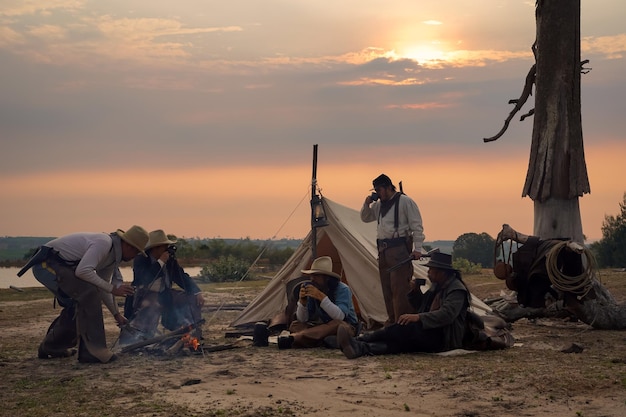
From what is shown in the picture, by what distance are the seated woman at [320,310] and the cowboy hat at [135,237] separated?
1.71 meters

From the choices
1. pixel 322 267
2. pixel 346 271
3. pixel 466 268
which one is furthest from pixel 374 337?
pixel 466 268

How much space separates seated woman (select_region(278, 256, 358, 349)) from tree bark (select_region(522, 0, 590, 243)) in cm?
375

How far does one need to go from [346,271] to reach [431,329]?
294 cm

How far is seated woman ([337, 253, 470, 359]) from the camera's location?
7562 mm

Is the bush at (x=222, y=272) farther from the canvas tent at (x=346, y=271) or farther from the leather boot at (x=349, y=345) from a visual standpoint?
the leather boot at (x=349, y=345)

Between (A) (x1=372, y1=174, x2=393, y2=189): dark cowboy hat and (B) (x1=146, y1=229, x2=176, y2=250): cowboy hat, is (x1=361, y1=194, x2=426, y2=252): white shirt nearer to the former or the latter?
(A) (x1=372, y1=174, x2=393, y2=189): dark cowboy hat

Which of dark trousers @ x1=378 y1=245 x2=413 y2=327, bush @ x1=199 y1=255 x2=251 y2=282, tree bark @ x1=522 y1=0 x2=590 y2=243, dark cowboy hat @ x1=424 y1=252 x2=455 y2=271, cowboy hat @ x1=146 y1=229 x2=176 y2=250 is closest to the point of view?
dark cowboy hat @ x1=424 y1=252 x2=455 y2=271

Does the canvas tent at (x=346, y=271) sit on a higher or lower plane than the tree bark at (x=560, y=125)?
lower

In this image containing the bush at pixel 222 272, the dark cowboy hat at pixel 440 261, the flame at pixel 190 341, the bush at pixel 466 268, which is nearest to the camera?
the dark cowboy hat at pixel 440 261

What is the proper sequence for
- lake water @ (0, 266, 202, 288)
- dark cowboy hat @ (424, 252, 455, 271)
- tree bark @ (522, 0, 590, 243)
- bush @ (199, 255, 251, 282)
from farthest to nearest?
lake water @ (0, 266, 202, 288) → bush @ (199, 255, 251, 282) → tree bark @ (522, 0, 590, 243) → dark cowboy hat @ (424, 252, 455, 271)

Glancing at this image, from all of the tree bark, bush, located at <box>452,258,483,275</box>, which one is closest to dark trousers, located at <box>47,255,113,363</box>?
the tree bark

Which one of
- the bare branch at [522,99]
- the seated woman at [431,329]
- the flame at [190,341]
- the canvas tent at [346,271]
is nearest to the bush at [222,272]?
the bare branch at [522,99]

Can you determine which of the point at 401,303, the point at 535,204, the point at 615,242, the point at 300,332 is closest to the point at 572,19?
the point at 535,204

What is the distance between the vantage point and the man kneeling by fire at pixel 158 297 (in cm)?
829
